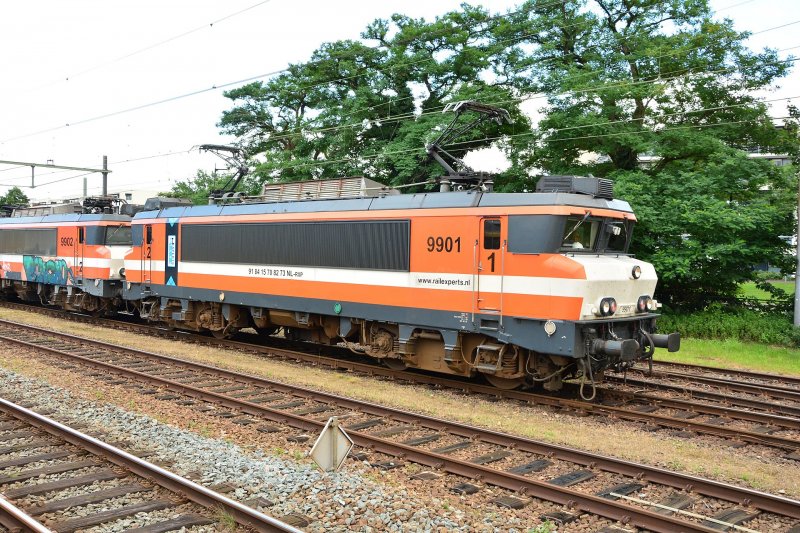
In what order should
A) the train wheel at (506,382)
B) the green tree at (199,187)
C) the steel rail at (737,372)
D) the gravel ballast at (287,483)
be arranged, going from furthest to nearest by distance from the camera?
the green tree at (199,187) < the steel rail at (737,372) < the train wheel at (506,382) < the gravel ballast at (287,483)

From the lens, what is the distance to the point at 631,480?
7422mm

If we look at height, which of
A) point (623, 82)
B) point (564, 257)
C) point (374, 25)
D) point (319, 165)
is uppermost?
point (374, 25)

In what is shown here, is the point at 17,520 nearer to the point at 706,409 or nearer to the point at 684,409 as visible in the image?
the point at 684,409

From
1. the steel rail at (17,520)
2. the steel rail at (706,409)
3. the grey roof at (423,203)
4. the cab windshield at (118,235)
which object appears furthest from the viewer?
the cab windshield at (118,235)

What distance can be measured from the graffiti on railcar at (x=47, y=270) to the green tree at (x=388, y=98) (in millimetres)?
8563

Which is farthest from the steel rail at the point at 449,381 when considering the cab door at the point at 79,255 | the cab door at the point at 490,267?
the cab door at the point at 79,255

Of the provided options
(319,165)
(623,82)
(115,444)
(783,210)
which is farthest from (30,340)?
(783,210)

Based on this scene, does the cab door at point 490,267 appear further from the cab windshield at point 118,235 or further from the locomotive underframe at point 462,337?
the cab windshield at point 118,235

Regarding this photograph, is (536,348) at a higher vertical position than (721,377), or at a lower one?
higher

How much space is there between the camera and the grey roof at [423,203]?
10.7 metres

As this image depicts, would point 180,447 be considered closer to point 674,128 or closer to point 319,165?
point 674,128

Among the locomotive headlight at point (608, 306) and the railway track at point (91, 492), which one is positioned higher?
the locomotive headlight at point (608, 306)

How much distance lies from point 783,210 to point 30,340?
65.9ft

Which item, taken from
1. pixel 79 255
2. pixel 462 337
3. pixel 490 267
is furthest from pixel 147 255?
pixel 490 267
